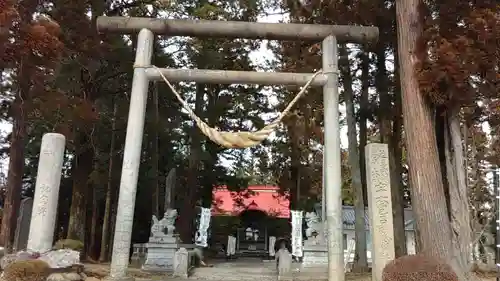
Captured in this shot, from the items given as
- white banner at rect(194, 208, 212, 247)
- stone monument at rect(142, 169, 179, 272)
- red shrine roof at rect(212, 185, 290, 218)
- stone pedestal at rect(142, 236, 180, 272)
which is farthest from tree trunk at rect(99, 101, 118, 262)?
red shrine roof at rect(212, 185, 290, 218)

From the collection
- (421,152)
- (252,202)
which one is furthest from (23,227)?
(252,202)

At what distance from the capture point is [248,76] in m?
8.05

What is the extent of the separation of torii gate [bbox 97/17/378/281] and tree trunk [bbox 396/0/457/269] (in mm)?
1241

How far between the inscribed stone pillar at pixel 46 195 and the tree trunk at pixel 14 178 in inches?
124

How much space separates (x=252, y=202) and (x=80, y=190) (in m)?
14.3

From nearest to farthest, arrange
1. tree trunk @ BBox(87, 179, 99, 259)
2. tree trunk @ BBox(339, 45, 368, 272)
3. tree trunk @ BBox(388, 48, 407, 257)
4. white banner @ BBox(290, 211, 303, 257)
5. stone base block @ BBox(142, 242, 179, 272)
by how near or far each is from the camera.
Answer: tree trunk @ BBox(388, 48, 407, 257) < tree trunk @ BBox(339, 45, 368, 272) < stone base block @ BBox(142, 242, 179, 272) < white banner @ BBox(290, 211, 303, 257) < tree trunk @ BBox(87, 179, 99, 259)

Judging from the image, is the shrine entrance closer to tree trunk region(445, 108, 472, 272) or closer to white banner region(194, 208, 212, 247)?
white banner region(194, 208, 212, 247)

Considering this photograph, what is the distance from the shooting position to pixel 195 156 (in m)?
19.2

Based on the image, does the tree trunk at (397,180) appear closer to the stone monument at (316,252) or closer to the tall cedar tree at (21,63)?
the stone monument at (316,252)

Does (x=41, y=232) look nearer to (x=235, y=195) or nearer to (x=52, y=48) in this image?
(x=52, y=48)

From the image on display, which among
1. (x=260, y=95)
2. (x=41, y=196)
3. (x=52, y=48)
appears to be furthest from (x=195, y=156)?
(x=41, y=196)

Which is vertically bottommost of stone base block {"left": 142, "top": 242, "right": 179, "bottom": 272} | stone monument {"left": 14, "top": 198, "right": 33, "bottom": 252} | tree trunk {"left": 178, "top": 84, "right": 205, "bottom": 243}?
stone base block {"left": 142, "top": 242, "right": 179, "bottom": 272}

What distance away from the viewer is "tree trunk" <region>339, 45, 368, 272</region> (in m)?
13.8

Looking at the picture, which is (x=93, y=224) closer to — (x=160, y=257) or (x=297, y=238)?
(x=160, y=257)
